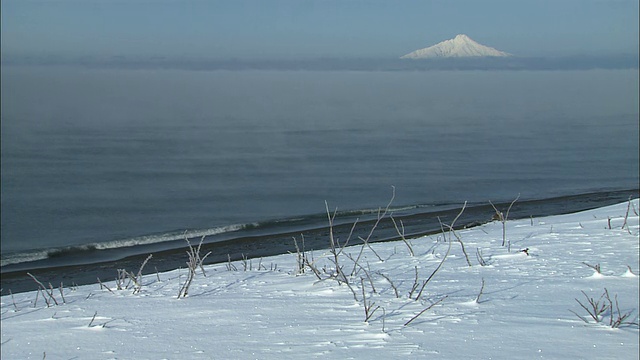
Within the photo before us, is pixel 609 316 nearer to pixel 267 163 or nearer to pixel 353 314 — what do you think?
pixel 353 314

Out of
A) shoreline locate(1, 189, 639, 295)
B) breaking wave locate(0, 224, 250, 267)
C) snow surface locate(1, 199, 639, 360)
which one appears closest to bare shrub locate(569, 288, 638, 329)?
snow surface locate(1, 199, 639, 360)

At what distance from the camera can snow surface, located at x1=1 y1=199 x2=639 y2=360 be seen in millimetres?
3512

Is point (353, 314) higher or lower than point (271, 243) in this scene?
higher

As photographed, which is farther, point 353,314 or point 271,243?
point 271,243

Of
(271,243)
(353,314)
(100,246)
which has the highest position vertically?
(353,314)

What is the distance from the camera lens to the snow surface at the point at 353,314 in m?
3.51

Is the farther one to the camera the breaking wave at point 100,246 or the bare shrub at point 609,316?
the breaking wave at point 100,246

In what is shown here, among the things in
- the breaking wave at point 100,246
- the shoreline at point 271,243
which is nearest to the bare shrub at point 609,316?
the shoreline at point 271,243

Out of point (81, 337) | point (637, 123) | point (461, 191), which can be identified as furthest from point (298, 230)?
point (637, 123)

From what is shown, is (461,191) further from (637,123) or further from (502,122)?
(637,123)

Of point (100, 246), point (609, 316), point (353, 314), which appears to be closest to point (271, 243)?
point (100, 246)

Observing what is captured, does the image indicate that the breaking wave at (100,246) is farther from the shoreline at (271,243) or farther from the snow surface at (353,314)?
the snow surface at (353,314)

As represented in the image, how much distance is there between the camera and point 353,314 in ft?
13.3

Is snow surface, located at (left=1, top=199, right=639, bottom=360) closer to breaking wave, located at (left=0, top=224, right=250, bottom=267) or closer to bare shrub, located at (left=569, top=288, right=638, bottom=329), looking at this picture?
bare shrub, located at (left=569, top=288, right=638, bottom=329)
